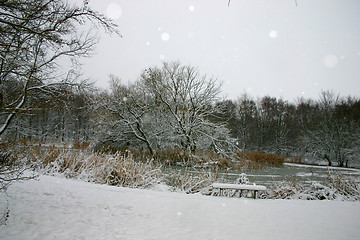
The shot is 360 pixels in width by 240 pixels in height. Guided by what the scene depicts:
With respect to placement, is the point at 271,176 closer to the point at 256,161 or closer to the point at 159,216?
the point at 256,161

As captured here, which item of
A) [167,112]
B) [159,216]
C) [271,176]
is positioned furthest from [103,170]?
[167,112]

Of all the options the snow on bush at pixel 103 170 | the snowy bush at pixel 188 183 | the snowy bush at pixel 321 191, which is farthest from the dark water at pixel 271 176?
the snow on bush at pixel 103 170

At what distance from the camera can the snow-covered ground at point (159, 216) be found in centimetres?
329

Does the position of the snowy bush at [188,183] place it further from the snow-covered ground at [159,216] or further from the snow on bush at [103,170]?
the snow-covered ground at [159,216]

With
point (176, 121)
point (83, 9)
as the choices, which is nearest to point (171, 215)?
point (83, 9)

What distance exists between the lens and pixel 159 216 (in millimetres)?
4184

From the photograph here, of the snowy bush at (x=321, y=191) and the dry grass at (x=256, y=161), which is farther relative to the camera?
the dry grass at (x=256, y=161)

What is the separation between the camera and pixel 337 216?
4.41 meters

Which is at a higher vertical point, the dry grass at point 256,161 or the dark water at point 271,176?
the dry grass at point 256,161

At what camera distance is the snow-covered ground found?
10.8ft

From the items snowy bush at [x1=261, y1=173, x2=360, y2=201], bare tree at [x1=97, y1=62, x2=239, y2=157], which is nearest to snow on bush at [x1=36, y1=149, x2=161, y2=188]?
snowy bush at [x1=261, y1=173, x2=360, y2=201]

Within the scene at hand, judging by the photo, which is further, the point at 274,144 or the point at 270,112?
the point at 270,112

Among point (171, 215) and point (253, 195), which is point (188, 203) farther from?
point (253, 195)

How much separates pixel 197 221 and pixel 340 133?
2760 centimetres
